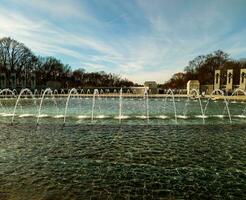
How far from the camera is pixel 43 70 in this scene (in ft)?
282

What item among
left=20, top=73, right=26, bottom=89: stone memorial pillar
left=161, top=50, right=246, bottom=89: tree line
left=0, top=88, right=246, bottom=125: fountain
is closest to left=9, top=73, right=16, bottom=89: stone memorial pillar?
left=20, top=73, right=26, bottom=89: stone memorial pillar

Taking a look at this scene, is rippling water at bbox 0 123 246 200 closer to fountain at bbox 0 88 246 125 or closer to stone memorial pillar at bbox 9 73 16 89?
fountain at bbox 0 88 246 125

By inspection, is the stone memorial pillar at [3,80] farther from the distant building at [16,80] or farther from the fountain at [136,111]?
the fountain at [136,111]

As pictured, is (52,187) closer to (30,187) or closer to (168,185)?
(30,187)

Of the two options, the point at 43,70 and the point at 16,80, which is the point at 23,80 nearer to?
the point at 16,80

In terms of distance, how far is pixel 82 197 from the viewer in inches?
201

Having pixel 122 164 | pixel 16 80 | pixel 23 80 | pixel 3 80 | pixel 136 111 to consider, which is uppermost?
pixel 23 80

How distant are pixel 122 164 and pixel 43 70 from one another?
8324 centimetres

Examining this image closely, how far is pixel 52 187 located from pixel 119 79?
4447 inches

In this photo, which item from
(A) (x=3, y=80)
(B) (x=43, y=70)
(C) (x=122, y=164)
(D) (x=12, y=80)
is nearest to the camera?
(C) (x=122, y=164)

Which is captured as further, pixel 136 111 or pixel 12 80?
pixel 12 80

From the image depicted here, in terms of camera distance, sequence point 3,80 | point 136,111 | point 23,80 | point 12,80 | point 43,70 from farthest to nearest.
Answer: point 43,70
point 23,80
point 12,80
point 3,80
point 136,111

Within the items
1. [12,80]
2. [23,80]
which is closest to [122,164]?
[12,80]

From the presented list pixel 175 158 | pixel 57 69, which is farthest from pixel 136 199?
pixel 57 69
